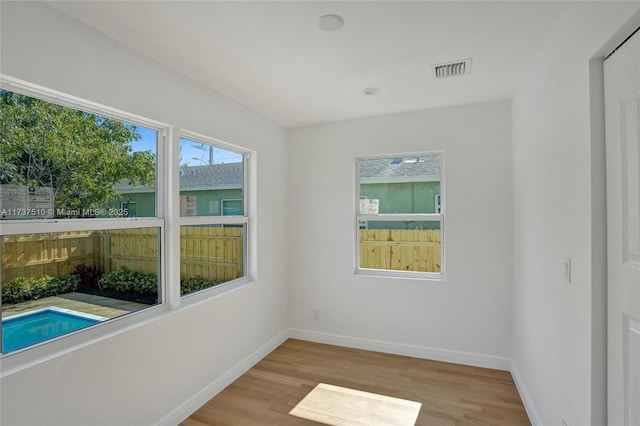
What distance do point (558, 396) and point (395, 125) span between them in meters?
2.69

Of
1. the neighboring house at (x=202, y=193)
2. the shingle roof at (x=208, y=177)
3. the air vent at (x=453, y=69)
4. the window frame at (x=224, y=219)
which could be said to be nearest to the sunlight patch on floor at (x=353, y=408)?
the window frame at (x=224, y=219)

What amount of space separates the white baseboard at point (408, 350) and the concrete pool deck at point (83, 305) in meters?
2.13

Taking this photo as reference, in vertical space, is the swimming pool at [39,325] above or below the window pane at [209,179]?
below

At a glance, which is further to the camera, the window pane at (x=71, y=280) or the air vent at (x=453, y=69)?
the air vent at (x=453, y=69)

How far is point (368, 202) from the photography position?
3643 mm

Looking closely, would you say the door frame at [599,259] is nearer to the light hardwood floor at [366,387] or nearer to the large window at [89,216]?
the light hardwood floor at [366,387]

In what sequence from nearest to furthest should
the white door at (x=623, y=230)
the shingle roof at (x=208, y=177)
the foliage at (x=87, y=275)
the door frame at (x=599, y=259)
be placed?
1. the white door at (x=623, y=230)
2. the door frame at (x=599, y=259)
3. the foliage at (x=87, y=275)
4. the shingle roof at (x=208, y=177)

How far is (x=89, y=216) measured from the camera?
1866 mm

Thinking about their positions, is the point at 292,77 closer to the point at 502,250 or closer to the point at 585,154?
the point at 585,154

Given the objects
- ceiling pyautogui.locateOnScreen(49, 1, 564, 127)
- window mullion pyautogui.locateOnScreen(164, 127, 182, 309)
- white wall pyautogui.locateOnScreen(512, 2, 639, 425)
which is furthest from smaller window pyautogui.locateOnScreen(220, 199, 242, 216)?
white wall pyautogui.locateOnScreen(512, 2, 639, 425)

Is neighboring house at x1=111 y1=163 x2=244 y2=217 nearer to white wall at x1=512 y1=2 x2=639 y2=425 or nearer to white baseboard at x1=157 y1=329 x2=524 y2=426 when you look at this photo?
white baseboard at x1=157 y1=329 x2=524 y2=426

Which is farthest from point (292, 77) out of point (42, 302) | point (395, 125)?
point (42, 302)

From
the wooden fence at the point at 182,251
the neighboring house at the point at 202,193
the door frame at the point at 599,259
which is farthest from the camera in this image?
the neighboring house at the point at 202,193

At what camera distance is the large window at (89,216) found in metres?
1.55
